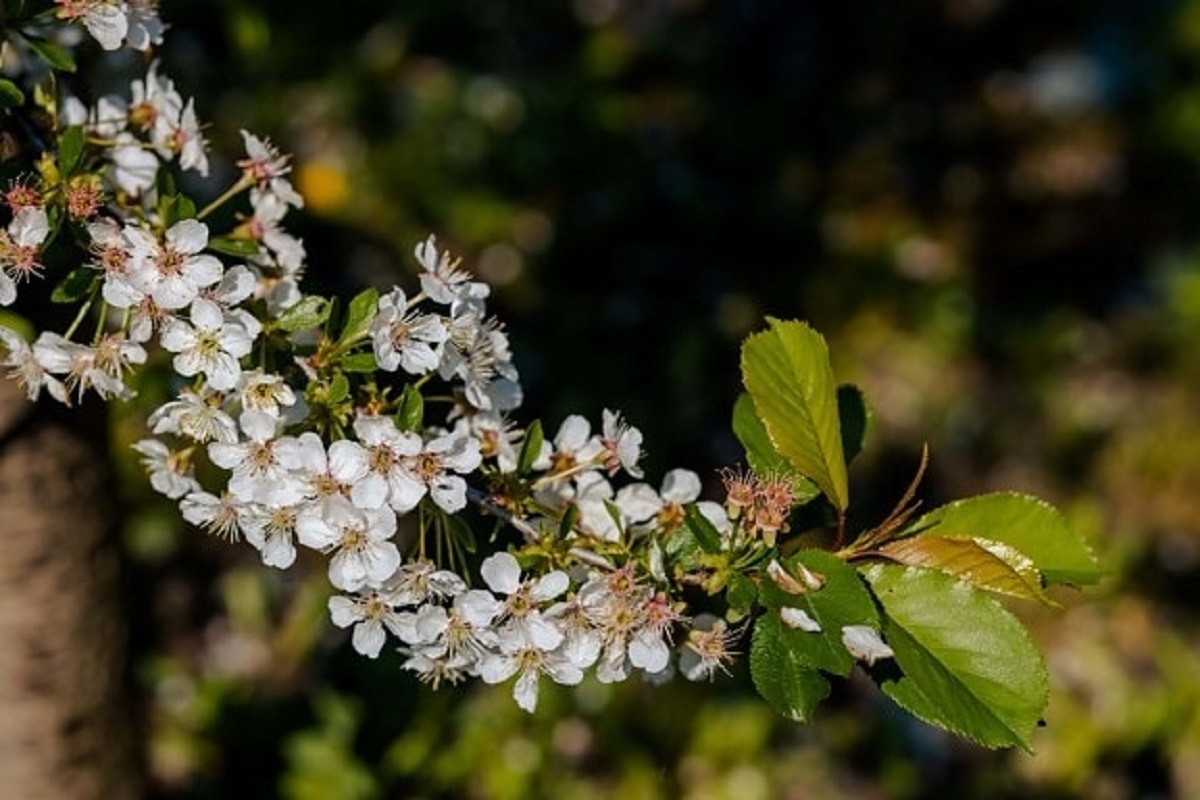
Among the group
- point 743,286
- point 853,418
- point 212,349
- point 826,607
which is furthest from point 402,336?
point 743,286

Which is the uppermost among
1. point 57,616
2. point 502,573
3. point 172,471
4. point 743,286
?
point 502,573

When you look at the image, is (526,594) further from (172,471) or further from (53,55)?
(53,55)

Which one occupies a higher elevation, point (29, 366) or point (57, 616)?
point (29, 366)

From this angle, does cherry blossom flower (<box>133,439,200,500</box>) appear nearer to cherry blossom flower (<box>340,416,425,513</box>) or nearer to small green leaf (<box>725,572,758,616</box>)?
cherry blossom flower (<box>340,416,425,513</box>)

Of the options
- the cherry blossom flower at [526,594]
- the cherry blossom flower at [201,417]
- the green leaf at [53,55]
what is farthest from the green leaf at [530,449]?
the green leaf at [53,55]

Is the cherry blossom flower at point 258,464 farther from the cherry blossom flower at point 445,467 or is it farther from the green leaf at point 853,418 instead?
the green leaf at point 853,418

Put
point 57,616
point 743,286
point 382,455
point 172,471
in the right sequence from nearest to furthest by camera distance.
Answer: point 382,455 < point 172,471 < point 57,616 < point 743,286
